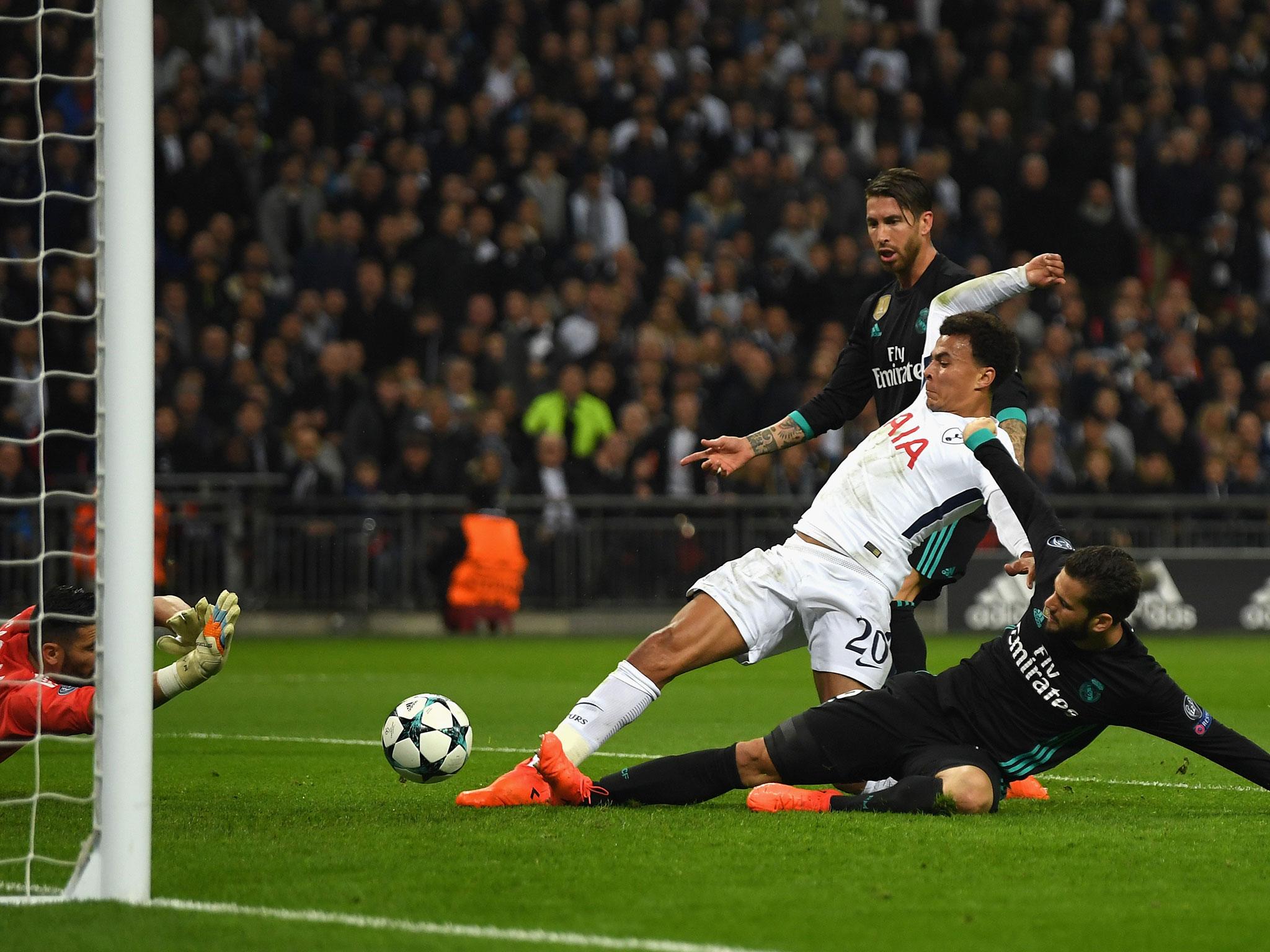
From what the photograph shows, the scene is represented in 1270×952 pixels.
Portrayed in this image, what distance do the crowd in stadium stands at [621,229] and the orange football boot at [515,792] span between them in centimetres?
871

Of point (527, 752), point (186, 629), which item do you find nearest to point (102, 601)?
point (186, 629)

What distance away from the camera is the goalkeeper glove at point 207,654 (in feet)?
18.8

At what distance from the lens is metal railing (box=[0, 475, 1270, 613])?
16.0 m

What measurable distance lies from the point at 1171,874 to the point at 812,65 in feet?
55.9

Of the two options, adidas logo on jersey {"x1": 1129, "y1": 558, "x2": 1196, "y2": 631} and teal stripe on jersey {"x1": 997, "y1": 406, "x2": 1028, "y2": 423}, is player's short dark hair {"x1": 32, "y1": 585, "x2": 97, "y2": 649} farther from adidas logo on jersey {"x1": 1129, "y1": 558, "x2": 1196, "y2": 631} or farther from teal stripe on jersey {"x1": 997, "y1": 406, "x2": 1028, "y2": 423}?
adidas logo on jersey {"x1": 1129, "y1": 558, "x2": 1196, "y2": 631}

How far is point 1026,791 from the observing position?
21.8 ft

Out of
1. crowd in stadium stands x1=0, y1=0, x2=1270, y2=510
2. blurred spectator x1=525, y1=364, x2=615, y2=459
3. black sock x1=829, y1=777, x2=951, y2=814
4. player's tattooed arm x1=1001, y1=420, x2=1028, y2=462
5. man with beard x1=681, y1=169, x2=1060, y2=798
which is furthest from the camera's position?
blurred spectator x1=525, y1=364, x2=615, y2=459

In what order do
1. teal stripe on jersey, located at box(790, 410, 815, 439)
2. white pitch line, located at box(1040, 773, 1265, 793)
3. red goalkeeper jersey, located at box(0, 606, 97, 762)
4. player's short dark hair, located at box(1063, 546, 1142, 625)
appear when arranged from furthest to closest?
teal stripe on jersey, located at box(790, 410, 815, 439) → white pitch line, located at box(1040, 773, 1265, 793) → red goalkeeper jersey, located at box(0, 606, 97, 762) → player's short dark hair, located at box(1063, 546, 1142, 625)

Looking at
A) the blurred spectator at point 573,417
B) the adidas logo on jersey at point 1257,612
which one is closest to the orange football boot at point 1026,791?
the blurred spectator at point 573,417

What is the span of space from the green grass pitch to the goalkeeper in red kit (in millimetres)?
315

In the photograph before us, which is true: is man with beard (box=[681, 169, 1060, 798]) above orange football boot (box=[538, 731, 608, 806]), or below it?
above

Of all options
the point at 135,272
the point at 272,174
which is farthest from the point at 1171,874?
the point at 272,174

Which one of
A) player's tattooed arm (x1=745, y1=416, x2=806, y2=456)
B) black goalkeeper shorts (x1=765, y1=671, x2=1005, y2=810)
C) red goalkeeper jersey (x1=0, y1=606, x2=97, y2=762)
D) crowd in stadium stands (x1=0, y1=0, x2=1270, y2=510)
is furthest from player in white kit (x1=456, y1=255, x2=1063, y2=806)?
crowd in stadium stands (x1=0, y1=0, x2=1270, y2=510)

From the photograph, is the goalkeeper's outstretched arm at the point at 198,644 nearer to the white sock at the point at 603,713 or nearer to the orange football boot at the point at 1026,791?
the white sock at the point at 603,713
